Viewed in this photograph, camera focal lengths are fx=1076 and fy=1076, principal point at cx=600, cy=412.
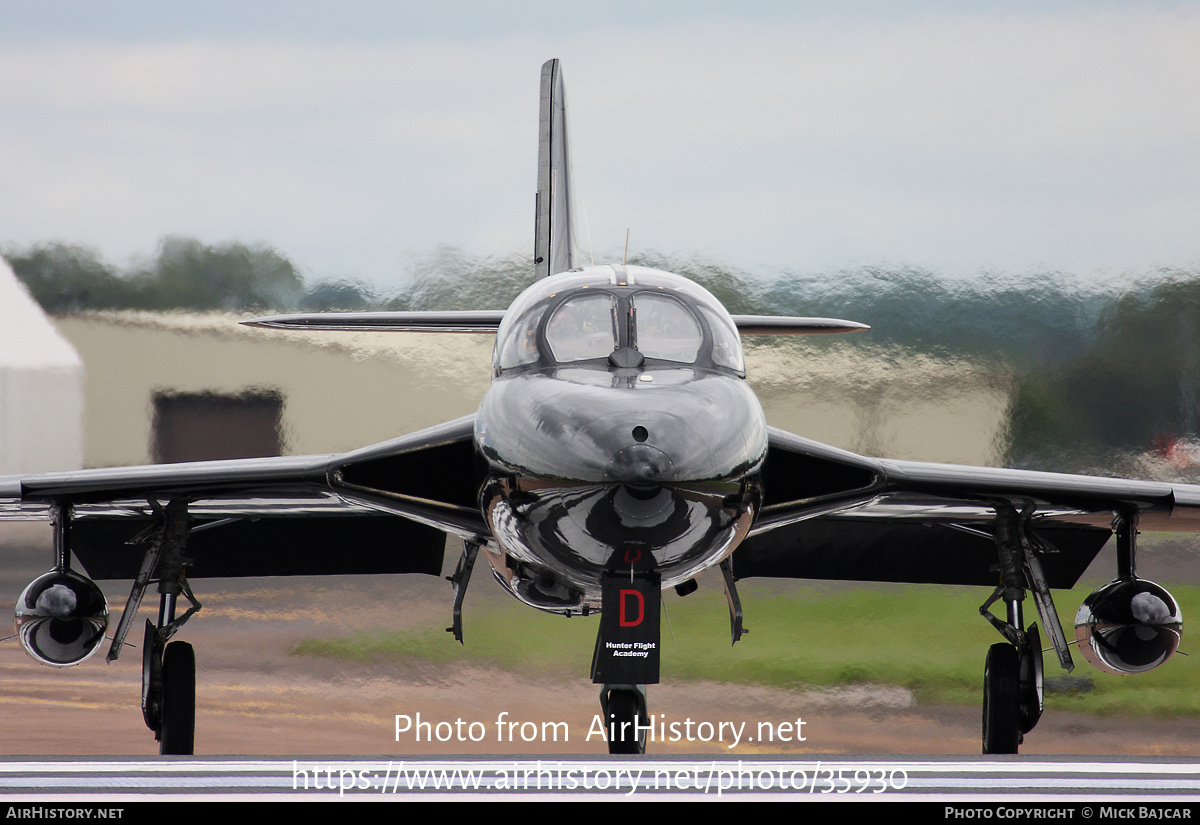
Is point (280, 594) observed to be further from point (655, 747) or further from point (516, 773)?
point (516, 773)

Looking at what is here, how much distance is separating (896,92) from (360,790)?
12049 millimetres

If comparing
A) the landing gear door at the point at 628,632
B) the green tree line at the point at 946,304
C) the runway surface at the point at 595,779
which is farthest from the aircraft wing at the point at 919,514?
the green tree line at the point at 946,304

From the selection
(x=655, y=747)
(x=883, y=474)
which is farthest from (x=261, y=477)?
(x=655, y=747)

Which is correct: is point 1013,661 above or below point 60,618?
below

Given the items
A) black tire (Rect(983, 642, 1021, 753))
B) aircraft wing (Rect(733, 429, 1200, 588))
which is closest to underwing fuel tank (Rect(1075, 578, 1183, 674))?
aircraft wing (Rect(733, 429, 1200, 588))

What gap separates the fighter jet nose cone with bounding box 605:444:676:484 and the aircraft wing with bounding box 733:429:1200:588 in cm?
164

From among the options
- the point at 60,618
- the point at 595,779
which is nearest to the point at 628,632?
the point at 595,779

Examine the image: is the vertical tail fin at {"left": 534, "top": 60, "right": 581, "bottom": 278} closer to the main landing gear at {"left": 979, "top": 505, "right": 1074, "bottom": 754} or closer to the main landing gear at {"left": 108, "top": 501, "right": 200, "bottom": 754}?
the main landing gear at {"left": 108, "top": 501, "right": 200, "bottom": 754}

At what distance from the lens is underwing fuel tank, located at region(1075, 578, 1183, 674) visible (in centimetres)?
654

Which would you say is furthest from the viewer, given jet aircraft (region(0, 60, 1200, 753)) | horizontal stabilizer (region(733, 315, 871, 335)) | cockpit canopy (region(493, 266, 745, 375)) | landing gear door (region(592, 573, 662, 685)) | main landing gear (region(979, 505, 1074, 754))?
horizontal stabilizer (region(733, 315, 871, 335))

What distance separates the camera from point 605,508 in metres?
4.06

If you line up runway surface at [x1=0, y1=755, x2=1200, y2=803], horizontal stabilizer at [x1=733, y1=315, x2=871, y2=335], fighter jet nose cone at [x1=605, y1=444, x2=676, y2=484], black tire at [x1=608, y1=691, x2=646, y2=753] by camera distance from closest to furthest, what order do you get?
runway surface at [x1=0, y1=755, x2=1200, y2=803], fighter jet nose cone at [x1=605, y1=444, x2=676, y2=484], black tire at [x1=608, y1=691, x2=646, y2=753], horizontal stabilizer at [x1=733, y1=315, x2=871, y2=335]

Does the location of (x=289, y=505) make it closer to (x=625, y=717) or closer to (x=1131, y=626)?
(x=625, y=717)

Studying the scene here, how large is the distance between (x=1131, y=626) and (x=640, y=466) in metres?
4.24
